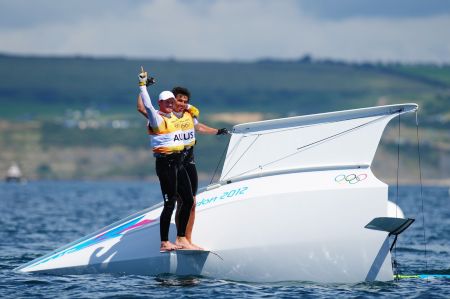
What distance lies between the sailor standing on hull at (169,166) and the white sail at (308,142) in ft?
2.90

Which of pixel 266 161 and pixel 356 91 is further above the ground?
pixel 356 91

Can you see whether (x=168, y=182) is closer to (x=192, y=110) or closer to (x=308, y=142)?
(x=192, y=110)

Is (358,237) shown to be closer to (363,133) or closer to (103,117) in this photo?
(363,133)

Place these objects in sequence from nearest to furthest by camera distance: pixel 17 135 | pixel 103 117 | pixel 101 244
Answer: pixel 101 244 < pixel 17 135 < pixel 103 117

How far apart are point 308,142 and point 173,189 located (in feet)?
6.74

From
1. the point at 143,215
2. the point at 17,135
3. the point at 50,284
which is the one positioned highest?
the point at 17,135

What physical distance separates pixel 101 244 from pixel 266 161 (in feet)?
9.00

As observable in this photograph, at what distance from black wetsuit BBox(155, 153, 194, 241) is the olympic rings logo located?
208 centimetres

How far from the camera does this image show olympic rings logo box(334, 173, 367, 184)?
14.6 metres

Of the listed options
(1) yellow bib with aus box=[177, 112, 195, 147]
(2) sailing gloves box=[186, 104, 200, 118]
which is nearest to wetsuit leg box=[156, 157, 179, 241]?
(1) yellow bib with aus box=[177, 112, 195, 147]

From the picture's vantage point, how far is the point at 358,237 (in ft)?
47.5

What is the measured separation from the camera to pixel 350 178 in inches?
576

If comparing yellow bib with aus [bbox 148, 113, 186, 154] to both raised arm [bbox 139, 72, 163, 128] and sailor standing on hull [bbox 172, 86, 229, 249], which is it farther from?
sailor standing on hull [bbox 172, 86, 229, 249]

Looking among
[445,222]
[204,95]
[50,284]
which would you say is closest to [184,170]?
[50,284]
